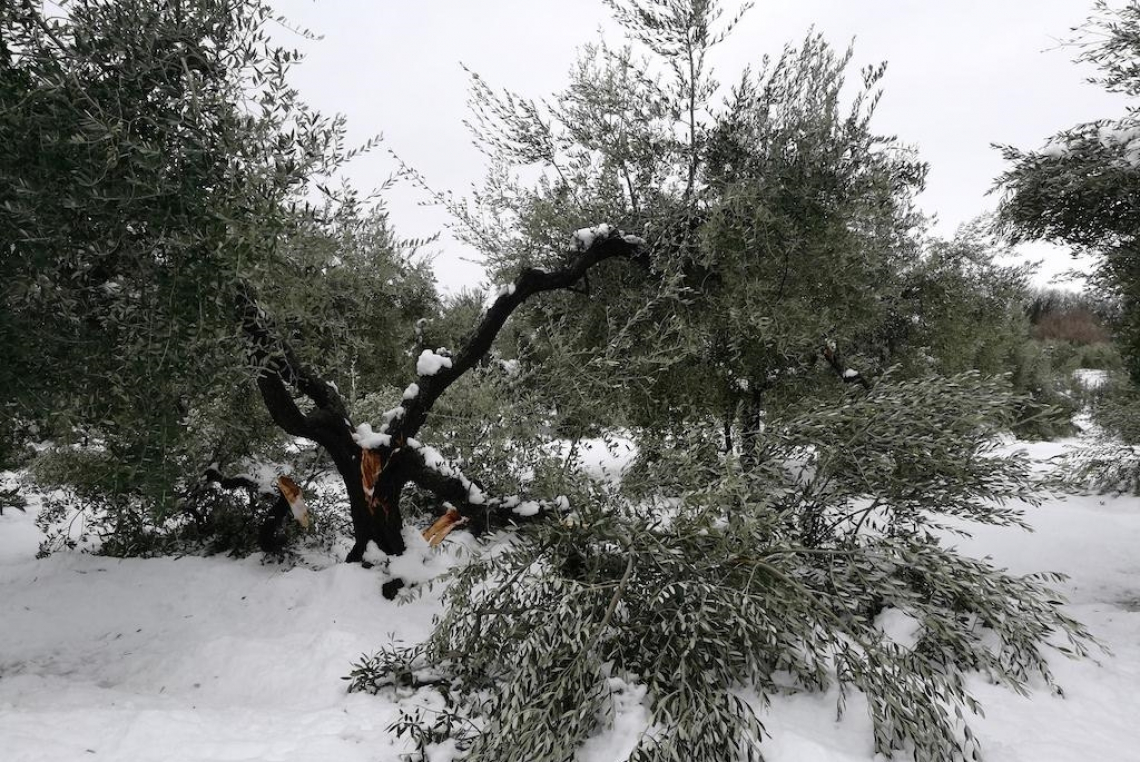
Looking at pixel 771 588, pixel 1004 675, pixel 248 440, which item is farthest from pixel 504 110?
pixel 1004 675

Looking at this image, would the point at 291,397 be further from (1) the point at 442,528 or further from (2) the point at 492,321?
(2) the point at 492,321

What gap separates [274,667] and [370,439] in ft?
8.21

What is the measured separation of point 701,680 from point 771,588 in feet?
2.51

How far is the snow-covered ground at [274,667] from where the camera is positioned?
388cm

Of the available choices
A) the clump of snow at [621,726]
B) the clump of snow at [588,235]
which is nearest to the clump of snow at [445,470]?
the clump of snow at [588,235]

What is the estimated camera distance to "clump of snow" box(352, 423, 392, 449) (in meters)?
7.26

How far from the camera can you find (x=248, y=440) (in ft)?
28.3

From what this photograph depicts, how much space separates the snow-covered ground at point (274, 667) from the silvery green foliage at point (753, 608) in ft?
0.81

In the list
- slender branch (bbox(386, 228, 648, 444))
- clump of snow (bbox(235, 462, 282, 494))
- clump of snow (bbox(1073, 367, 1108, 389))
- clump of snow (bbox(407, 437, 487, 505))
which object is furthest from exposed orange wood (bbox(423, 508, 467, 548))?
clump of snow (bbox(1073, 367, 1108, 389))

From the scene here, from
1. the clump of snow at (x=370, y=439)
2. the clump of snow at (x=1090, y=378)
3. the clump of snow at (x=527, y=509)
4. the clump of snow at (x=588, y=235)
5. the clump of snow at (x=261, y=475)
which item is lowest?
the clump of snow at (x=1090, y=378)

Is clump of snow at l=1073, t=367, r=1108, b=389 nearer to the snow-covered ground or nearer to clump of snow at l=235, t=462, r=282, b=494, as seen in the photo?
the snow-covered ground

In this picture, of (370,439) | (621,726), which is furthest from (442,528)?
(621,726)

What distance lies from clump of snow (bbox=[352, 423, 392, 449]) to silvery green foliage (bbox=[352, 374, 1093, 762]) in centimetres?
249

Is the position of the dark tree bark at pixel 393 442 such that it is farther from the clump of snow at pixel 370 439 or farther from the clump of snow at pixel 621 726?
the clump of snow at pixel 621 726
